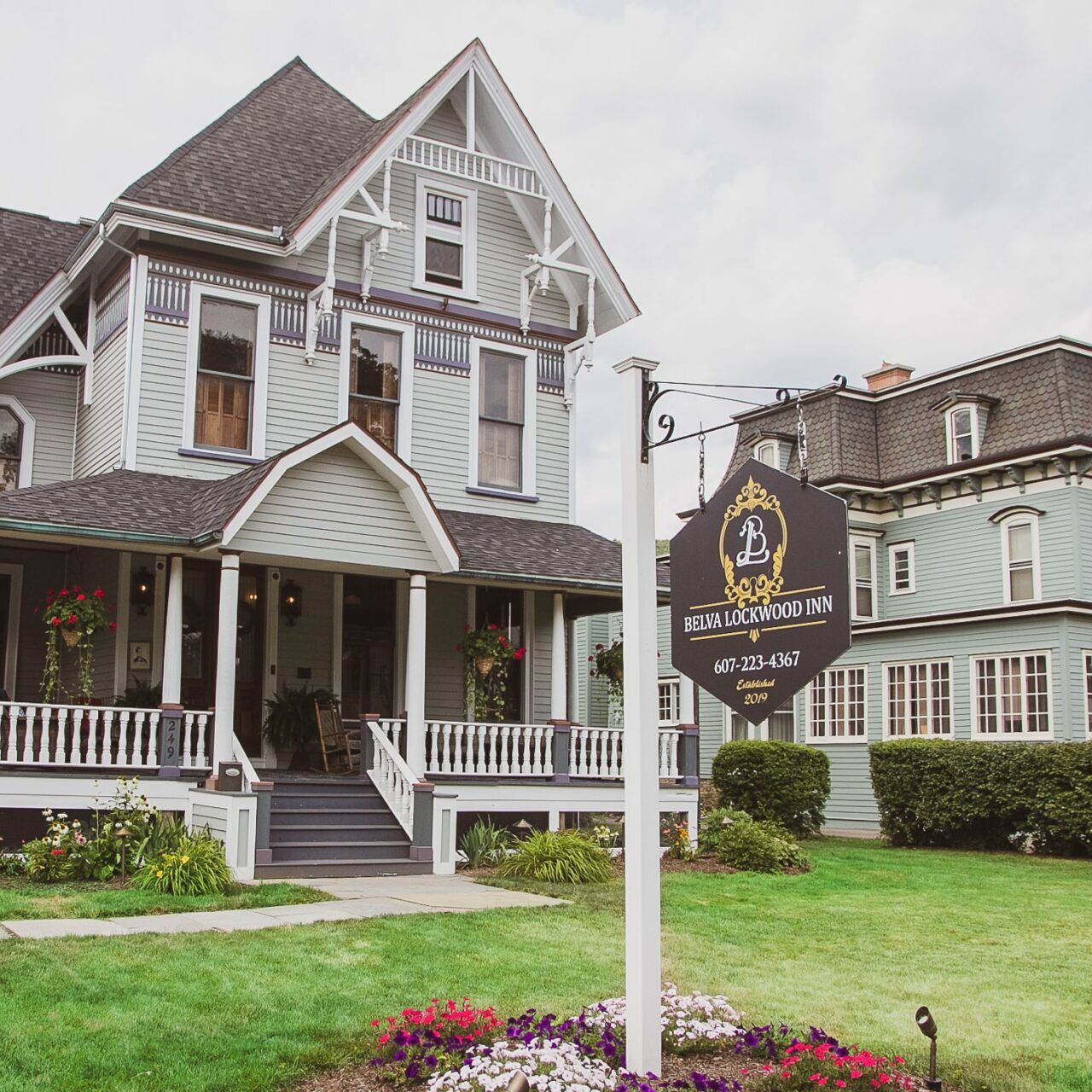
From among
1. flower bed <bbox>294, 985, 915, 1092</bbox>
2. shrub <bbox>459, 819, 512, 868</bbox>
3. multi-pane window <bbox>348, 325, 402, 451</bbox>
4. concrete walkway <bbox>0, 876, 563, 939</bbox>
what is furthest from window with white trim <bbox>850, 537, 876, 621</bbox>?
flower bed <bbox>294, 985, 915, 1092</bbox>

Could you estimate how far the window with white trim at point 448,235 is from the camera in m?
17.9

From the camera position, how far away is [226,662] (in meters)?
13.5

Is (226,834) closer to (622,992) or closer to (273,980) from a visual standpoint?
(273,980)

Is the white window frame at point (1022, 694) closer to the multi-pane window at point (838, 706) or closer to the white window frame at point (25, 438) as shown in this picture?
the multi-pane window at point (838, 706)

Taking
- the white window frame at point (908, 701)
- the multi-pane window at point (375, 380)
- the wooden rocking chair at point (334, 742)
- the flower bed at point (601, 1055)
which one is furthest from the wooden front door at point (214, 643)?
the white window frame at point (908, 701)

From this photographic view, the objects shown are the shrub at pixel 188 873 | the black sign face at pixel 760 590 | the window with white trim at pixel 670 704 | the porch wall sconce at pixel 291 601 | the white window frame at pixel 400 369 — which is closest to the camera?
the black sign face at pixel 760 590

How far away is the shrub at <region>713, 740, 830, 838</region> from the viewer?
20.3 m

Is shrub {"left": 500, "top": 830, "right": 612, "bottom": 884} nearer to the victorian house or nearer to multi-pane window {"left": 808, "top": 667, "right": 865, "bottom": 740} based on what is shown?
the victorian house

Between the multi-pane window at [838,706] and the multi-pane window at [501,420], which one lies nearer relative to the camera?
the multi-pane window at [501,420]

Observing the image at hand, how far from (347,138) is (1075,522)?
14445mm

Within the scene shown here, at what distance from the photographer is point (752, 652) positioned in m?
5.27

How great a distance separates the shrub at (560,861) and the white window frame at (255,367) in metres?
6.16

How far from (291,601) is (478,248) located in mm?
5718

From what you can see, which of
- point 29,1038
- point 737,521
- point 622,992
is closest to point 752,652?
point 737,521
